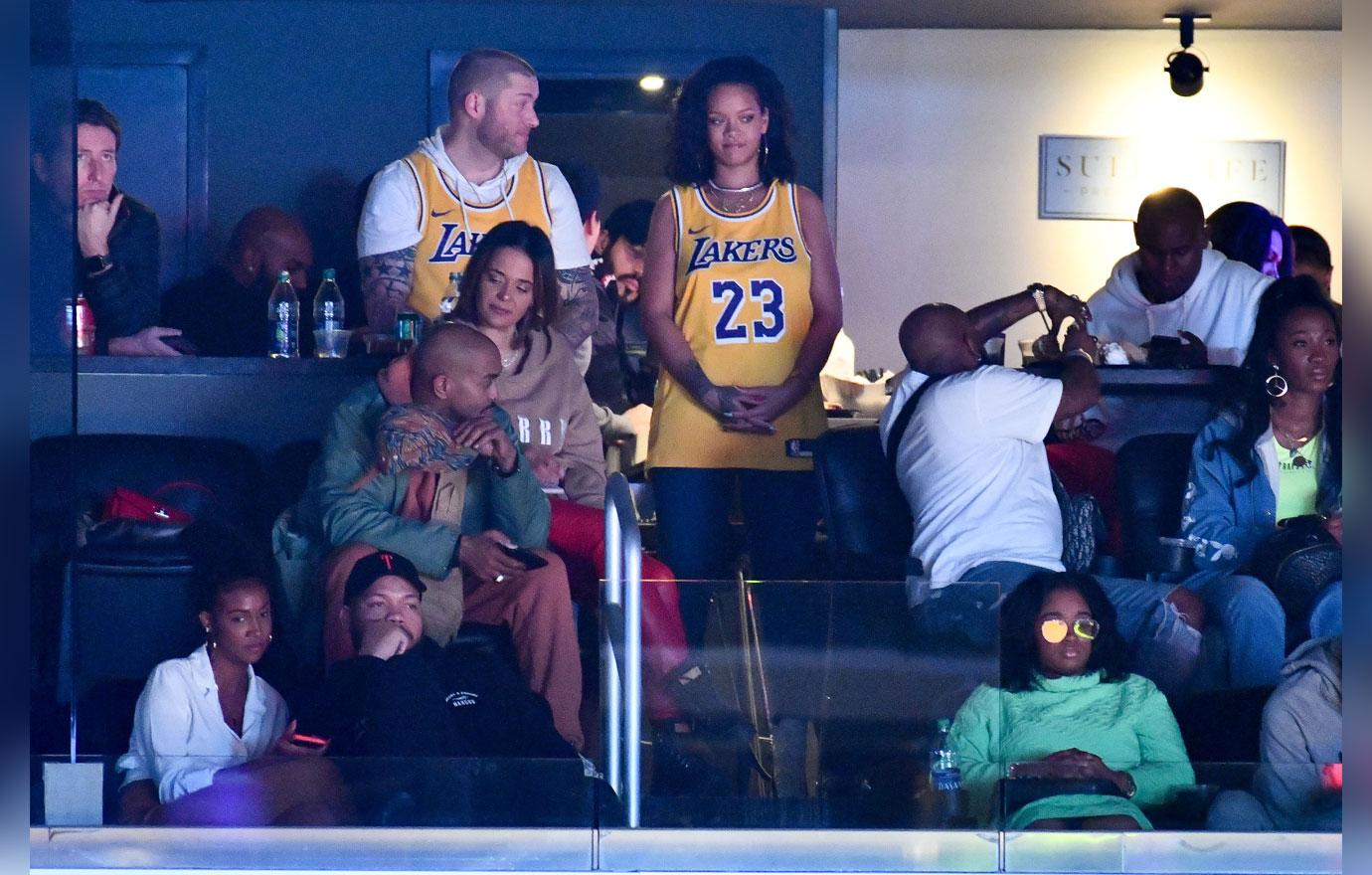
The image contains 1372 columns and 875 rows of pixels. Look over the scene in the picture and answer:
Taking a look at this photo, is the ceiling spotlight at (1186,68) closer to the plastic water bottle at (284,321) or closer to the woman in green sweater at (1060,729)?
the plastic water bottle at (284,321)

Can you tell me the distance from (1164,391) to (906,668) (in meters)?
2.05

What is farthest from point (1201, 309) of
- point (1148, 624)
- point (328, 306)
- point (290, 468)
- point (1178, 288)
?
point (290, 468)

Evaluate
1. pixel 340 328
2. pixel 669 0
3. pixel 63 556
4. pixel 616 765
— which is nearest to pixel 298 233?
pixel 340 328

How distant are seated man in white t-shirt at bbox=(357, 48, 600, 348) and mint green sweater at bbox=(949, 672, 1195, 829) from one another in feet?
5.56

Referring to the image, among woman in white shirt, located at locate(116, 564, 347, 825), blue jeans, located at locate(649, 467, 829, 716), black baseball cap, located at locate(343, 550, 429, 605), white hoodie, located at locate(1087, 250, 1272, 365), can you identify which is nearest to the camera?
woman in white shirt, located at locate(116, 564, 347, 825)

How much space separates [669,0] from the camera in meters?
5.41

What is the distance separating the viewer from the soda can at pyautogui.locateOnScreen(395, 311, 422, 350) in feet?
12.8

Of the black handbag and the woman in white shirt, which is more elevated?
the black handbag

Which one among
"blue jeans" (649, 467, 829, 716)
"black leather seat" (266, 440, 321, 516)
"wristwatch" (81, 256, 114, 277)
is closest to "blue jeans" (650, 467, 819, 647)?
"blue jeans" (649, 467, 829, 716)

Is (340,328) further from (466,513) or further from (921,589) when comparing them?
(921,589)

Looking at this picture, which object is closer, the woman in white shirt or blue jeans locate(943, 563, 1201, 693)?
the woman in white shirt

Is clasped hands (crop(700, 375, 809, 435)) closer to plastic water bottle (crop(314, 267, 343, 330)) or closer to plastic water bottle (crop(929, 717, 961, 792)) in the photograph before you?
plastic water bottle (crop(314, 267, 343, 330))

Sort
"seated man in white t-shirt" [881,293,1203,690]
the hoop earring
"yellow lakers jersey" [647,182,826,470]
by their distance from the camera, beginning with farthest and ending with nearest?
"yellow lakers jersey" [647,182,826,470], the hoop earring, "seated man in white t-shirt" [881,293,1203,690]

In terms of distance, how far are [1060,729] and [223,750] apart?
122 cm
